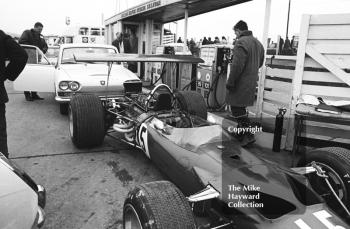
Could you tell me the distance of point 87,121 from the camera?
14.9 feet

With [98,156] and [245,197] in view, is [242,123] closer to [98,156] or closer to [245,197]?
[98,156]

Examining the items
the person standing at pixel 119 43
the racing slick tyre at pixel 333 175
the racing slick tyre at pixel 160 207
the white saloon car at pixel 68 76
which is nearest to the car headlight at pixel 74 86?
the white saloon car at pixel 68 76

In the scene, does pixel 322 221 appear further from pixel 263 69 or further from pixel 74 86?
pixel 74 86

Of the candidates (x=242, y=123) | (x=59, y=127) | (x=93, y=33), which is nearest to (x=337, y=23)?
(x=242, y=123)

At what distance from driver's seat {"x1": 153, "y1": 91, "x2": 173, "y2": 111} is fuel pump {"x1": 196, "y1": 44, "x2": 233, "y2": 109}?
12.0 ft

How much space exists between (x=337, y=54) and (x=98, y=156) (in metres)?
3.51

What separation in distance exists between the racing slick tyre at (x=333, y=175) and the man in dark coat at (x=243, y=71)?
2.08 metres

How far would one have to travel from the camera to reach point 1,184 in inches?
81.9

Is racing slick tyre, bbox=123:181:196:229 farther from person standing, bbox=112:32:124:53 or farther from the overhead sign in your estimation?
person standing, bbox=112:32:124:53

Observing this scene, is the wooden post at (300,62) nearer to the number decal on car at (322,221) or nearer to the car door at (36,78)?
the number decal on car at (322,221)

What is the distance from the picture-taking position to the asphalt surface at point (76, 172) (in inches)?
122

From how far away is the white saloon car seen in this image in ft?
21.0

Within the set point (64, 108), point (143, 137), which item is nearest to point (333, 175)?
point (143, 137)

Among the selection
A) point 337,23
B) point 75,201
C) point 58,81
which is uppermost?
point 337,23
